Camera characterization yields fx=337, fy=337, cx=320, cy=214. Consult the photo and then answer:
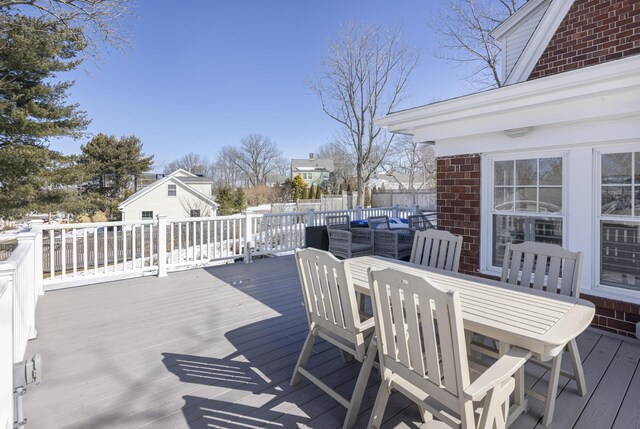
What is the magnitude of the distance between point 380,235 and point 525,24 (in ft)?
13.8

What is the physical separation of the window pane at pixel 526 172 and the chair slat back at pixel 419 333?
114 inches

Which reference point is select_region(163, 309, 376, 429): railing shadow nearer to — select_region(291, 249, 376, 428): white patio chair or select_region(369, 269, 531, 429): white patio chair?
select_region(291, 249, 376, 428): white patio chair

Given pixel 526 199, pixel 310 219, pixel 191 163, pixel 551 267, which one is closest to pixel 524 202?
pixel 526 199

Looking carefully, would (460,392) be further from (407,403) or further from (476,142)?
(476,142)

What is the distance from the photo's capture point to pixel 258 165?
1676 inches

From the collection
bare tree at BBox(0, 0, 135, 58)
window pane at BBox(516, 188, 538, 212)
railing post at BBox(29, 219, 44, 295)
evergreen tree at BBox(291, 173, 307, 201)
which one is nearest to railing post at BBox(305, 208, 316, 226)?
window pane at BBox(516, 188, 538, 212)

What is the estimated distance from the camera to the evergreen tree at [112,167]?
25172 mm

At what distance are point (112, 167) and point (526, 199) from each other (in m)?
28.4

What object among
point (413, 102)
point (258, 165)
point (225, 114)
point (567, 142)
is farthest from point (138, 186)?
point (567, 142)

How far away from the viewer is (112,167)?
25.5 m

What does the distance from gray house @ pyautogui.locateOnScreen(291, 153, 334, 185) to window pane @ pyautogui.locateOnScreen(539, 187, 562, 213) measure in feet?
130

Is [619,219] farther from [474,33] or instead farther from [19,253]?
[474,33]

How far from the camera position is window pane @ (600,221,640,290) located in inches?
124

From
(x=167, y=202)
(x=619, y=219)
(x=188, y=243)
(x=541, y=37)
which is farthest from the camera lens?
(x=167, y=202)
